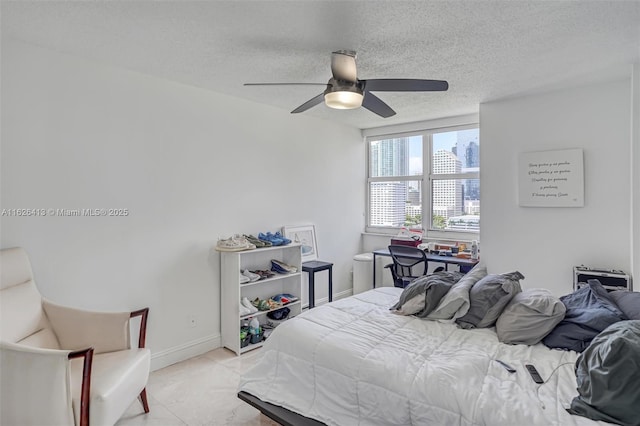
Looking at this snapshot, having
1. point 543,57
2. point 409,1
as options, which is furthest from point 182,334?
point 543,57

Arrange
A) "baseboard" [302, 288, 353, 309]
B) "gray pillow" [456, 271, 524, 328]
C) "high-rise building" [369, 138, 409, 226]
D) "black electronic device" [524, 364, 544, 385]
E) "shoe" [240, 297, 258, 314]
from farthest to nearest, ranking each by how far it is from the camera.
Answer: "high-rise building" [369, 138, 409, 226]
"baseboard" [302, 288, 353, 309]
"shoe" [240, 297, 258, 314]
"gray pillow" [456, 271, 524, 328]
"black electronic device" [524, 364, 544, 385]

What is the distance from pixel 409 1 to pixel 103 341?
274cm

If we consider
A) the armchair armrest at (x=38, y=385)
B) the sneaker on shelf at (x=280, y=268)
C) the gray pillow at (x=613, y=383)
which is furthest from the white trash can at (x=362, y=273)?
the armchair armrest at (x=38, y=385)

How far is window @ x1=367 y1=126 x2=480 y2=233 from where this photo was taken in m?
4.57

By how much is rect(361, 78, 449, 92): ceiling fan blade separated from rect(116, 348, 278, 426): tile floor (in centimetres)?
230

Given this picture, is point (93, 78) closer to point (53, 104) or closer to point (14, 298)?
point (53, 104)

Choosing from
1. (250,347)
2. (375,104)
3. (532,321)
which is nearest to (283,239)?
(250,347)

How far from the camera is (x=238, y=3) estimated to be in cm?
187

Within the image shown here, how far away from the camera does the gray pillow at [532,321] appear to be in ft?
6.46

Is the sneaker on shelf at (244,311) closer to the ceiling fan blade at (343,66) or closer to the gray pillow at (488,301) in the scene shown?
the gray pillow at (488,301)

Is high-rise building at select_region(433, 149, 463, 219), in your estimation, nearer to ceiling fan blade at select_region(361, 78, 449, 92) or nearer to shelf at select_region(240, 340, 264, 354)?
ceiling fan blade at select_region(361, 78, 449, 92)

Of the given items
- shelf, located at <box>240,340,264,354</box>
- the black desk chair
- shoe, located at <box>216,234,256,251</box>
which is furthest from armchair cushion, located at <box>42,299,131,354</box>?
the black desk chair

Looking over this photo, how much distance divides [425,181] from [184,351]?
364 cm

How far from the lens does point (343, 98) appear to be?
221 centimetres
